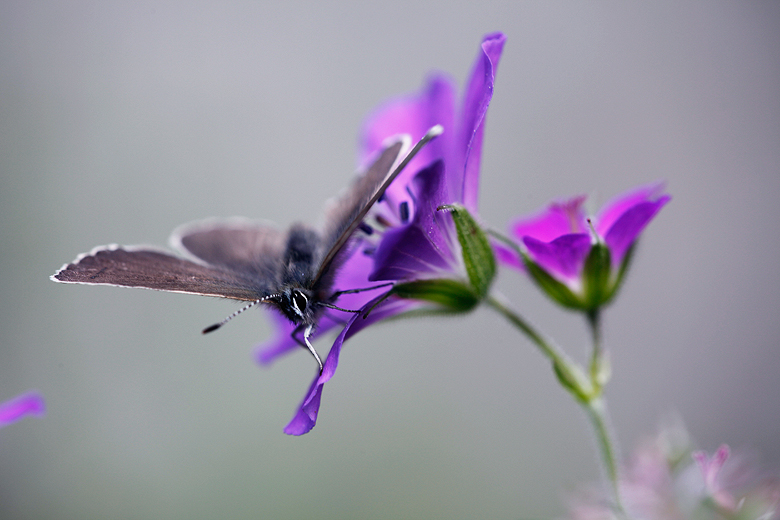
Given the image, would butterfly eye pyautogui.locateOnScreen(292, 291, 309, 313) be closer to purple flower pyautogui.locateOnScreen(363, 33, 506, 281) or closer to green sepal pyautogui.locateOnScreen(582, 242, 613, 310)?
purple flower pyautogui.locateOnScreen(363, 33, 506, 281)

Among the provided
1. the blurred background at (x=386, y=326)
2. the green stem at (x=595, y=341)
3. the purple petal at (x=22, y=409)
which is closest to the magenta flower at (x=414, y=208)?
the green stem at (x=595, y=341)

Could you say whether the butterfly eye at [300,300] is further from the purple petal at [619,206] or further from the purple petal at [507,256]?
the purple petal at [619,206]

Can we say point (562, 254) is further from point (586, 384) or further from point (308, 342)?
point (308, 342)

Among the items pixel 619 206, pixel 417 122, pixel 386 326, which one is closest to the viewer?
pixel 619 206

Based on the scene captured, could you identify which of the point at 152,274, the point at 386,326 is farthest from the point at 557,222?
the point at 386,326

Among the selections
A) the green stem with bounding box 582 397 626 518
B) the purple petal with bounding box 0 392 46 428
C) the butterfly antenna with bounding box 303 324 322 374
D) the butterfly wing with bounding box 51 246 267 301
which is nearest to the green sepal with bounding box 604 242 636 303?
the green stem with bounding box 582 397 626 518

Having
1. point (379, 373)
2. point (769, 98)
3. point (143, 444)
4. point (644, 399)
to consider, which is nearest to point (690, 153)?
point (769, 98)
